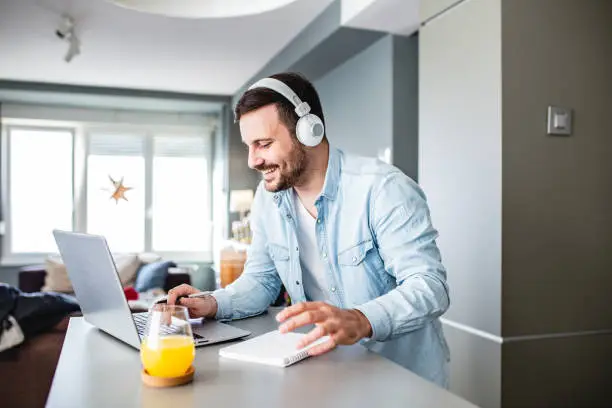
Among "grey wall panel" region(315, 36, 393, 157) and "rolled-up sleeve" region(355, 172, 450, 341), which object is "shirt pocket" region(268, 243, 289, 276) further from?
"grey wall panel" region(315, 36, 393, 157)

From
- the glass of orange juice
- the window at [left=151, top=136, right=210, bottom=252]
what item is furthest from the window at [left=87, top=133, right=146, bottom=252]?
the glass of orange juice

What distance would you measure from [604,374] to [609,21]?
1436 mm

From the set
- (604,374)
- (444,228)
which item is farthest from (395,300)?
(604,374)

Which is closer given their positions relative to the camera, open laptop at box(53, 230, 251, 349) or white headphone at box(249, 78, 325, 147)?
open laptop at box(53, 230, 251, 349)

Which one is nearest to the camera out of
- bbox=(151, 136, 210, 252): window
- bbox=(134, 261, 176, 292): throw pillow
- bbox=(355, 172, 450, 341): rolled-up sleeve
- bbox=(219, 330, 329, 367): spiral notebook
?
bbox=(219, 330, 329, 367): spiral notebook

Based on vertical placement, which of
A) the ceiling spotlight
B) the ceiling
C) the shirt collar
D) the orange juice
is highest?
the ceiling

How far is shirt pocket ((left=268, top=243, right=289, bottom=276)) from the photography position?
4.95ft

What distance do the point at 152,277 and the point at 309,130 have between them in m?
4.28

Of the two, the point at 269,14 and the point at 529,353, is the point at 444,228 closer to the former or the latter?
the point at 529,353

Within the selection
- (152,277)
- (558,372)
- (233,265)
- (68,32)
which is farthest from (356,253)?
(152,277)

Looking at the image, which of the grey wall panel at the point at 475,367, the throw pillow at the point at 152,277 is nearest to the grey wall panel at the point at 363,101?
the grey wall panel at the point at 475,367

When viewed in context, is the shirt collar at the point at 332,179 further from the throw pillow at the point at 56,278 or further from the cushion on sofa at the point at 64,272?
the throw pillow at the point at 56,278

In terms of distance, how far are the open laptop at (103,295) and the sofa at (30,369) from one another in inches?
49.4

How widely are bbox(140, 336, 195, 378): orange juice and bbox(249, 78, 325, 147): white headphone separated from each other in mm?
722
